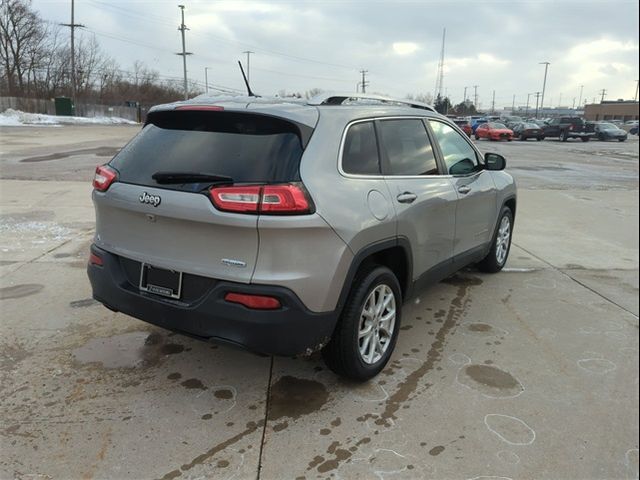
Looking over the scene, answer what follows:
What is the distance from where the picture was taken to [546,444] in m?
2.79

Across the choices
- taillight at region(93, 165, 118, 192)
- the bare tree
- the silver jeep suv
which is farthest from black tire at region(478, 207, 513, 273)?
the bare tree

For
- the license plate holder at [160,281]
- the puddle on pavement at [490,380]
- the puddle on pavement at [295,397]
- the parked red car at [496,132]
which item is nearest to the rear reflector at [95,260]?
the license plate holder at [160,281]

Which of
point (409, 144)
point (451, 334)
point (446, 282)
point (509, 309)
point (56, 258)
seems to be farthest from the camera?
point (56, 258)

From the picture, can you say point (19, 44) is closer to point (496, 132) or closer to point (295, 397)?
point (496, 132)

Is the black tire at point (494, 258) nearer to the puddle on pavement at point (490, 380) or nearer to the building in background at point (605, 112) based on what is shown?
the puddle on pavement at point (490, 380)

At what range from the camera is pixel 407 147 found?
3.84 metres

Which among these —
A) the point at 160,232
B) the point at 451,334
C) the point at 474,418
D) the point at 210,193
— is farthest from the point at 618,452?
the point at 160,232

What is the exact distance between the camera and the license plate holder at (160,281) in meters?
2.95

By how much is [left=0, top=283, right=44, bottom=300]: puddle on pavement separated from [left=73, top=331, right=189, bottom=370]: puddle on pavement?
4.47 feet

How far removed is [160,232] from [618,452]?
108 inches

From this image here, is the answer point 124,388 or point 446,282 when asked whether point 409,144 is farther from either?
point 124,388

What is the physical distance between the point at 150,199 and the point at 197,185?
0.34 metres

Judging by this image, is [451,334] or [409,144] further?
[451,334]

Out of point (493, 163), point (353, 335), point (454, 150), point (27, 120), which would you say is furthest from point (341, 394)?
point (27, 120)
